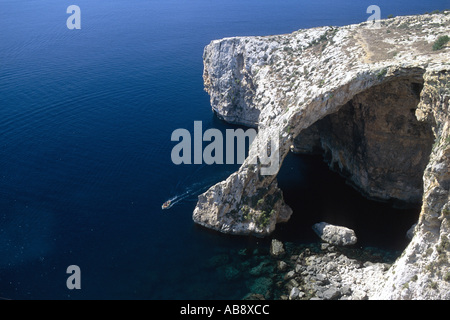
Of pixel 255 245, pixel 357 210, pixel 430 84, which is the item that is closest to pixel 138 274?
pixel 255 245

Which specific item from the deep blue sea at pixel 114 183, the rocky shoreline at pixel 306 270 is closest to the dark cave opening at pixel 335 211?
the deep blue sea at pixel 114 183

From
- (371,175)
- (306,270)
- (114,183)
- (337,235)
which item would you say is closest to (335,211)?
(337,235)

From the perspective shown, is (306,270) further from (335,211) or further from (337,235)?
(335,211)

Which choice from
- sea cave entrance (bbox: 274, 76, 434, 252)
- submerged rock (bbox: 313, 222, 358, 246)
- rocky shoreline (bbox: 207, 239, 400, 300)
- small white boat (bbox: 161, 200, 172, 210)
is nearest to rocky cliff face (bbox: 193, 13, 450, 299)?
sea cave entrance (bbox: 274, 76, 434, 252)

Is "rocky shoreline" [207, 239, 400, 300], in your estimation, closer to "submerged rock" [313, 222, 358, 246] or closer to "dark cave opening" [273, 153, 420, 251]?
"submerged rock" [313, 222, 358, 246]

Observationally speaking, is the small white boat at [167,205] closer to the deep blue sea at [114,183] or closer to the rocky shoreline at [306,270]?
the deep blue sea at [114,183]
